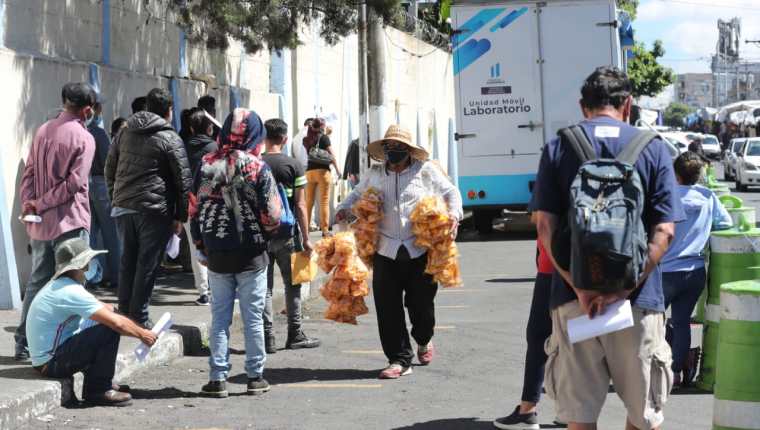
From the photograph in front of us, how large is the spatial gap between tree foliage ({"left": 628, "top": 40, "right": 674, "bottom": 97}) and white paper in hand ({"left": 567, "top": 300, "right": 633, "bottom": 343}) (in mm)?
58256

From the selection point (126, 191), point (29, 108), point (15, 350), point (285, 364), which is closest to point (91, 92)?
point (126, 191)

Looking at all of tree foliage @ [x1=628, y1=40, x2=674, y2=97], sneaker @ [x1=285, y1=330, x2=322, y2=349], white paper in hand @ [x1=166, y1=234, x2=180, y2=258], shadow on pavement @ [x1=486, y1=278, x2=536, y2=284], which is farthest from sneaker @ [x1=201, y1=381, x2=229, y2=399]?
tree foliage @ [x1=628, y1=40, x2=674, y2=97]

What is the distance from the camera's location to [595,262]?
4672mm

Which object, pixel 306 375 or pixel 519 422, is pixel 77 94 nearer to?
pixel 306 375

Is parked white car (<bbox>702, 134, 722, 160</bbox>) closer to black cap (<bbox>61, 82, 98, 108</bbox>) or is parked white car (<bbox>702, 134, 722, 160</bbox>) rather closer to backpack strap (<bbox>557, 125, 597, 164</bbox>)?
black cap (<bbox>61, 82, 98, 108</bbox>)

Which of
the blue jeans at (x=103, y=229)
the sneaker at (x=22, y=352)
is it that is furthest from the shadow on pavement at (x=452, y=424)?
the blue jeans at (x=103, y=229)

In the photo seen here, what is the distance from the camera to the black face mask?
834 centimetres

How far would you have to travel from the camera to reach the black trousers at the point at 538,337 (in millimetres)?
6840

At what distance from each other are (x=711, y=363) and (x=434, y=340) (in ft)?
9.03

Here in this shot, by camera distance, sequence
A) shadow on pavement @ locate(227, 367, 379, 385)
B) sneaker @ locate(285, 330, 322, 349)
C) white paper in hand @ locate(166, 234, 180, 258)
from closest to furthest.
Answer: shadow on pavement @ locate(227, 367, 379, 385), sneaker @ locate(285, 330, 322, 349), white paper in hand @ locate(166, 234, 180, 258)

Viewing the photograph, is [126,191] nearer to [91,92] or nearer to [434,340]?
[91,92]

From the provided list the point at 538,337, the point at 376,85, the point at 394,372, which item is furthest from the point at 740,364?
the point at 376,85

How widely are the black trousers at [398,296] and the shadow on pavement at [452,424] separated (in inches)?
53.3

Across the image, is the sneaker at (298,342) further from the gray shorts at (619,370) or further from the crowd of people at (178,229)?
the gray shorts at (619,370)
